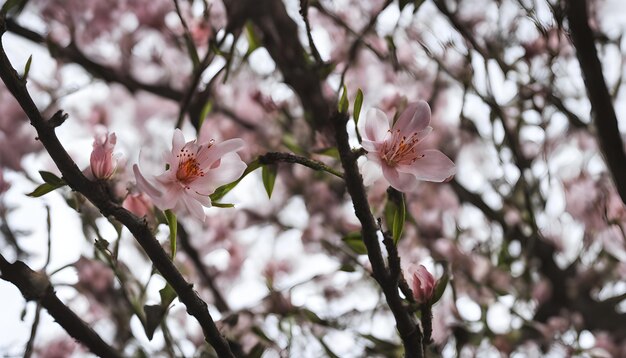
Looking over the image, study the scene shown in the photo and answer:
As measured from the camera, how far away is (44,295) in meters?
0.55

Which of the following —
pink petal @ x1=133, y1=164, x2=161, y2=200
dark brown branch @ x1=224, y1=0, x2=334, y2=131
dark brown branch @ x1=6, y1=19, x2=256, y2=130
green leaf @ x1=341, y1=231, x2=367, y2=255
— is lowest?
pink petal @ x1=133, y1=164, x2=161, y2=200

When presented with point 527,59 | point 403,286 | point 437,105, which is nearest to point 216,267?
point 437,105

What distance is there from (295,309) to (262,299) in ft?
0.27

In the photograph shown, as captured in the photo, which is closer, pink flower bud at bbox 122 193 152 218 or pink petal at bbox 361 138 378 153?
pink petal at bbox 361 138 378 153

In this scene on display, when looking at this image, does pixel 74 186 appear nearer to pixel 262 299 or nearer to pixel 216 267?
pixel 262 299

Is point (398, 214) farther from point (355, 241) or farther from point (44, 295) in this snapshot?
point (44, 295)

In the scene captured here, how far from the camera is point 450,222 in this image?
174cm

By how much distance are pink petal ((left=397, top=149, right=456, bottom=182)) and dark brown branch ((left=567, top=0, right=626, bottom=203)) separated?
8.5 inches

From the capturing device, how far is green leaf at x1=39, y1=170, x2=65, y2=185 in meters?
0.55

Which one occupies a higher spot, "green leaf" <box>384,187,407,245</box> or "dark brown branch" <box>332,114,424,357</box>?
"green leaf" <box>384,187,407,245</box>

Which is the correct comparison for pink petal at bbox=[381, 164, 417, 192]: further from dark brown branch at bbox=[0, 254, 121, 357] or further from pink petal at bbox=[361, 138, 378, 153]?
dark brown branch at bbox=[0, 254, 121, 357]

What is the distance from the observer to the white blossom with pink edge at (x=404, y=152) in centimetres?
57

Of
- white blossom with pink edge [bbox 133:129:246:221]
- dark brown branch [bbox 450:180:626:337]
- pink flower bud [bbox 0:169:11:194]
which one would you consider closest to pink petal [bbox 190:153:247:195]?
white blossom with pink edge [bbox 133:129:246:221]

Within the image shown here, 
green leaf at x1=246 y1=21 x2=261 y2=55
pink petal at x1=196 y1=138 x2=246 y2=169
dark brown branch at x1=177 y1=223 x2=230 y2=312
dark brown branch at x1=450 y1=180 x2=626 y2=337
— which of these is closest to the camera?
pink petal at x1=196 y1=138 x2=246 y2=169
